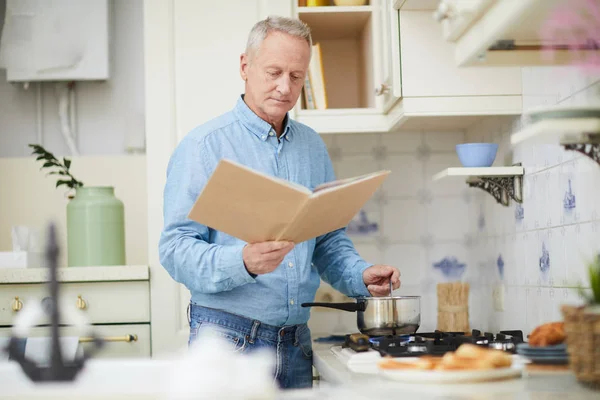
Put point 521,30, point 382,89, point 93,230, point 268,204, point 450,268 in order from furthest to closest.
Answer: point 450,268
point 93,230
point 382,89
point 268,204
point 521,30

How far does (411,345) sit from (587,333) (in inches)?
27.6

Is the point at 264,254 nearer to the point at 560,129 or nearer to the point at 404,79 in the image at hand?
the point at 560,129

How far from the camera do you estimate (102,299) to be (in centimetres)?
262

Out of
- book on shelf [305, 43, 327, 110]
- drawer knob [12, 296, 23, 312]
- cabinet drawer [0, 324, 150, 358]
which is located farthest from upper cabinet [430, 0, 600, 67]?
drawer knob [12, 296, 23, 312]

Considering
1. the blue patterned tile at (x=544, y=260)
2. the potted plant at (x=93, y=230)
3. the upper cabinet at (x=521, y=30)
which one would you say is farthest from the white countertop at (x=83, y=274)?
the upper cabinet at (x=521, y=30)

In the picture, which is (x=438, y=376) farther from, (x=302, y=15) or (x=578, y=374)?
(x=302, y=15)

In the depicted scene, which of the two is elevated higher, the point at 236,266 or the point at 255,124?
the point at 255,124

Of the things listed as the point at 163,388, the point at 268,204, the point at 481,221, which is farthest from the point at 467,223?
the point at 163,388

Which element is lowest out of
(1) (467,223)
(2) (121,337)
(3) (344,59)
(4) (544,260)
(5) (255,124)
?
(2) (121,337)

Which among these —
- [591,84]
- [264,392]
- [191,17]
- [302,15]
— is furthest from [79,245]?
[264,392]

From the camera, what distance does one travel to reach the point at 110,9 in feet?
11.4

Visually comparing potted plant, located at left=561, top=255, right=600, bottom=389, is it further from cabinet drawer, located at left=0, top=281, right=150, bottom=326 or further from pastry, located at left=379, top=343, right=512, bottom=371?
cabinet drawer, located at left=0, top=281, right=150, bottom=326

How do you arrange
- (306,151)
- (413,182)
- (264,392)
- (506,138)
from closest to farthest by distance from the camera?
(264,392), (306,151), (506,138), (413,182)

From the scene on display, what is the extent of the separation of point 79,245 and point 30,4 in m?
1.22
